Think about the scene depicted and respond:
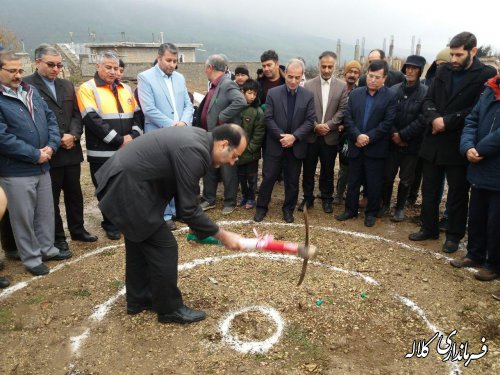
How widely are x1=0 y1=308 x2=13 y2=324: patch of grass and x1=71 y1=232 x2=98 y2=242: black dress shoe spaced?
5.57ft

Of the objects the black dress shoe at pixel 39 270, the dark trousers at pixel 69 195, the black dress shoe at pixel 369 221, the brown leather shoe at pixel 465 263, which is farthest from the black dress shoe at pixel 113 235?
the brown leather shoe at pixel 465 263

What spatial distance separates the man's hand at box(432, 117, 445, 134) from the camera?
5297 millimetres

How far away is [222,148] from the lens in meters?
3.49

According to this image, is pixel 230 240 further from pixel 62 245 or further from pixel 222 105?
pixel 222 105

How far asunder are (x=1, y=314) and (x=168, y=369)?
83.0 inches

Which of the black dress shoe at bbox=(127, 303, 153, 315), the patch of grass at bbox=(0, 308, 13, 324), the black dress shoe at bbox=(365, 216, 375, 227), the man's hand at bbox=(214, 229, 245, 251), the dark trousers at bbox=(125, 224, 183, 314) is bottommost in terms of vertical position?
the patch of grass at bbox=(0, 308, 13, 324)

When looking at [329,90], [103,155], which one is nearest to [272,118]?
[329,90]

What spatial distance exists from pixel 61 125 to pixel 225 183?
278 cm

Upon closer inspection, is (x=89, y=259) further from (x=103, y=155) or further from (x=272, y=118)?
(x=272, y=118)

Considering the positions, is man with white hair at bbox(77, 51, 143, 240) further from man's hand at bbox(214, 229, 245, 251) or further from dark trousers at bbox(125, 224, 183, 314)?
man's hand at bbox(214, 229, 245, 251)

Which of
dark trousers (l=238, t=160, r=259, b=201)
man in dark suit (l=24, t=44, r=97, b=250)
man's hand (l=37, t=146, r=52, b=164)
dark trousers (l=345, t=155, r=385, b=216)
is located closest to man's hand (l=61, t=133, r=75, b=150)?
man in dark suit (l=24, t=44, r=97, b=250)

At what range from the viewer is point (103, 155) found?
5703 mm

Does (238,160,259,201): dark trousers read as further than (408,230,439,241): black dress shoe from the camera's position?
Yes

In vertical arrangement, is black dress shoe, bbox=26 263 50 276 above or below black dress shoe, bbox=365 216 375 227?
below
